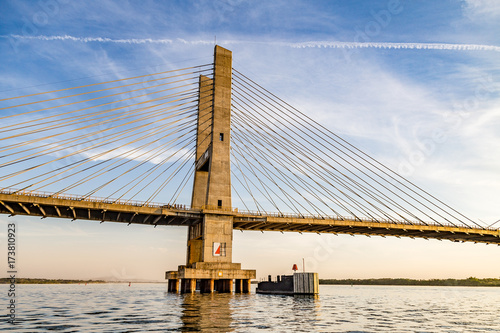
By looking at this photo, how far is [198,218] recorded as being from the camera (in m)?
57.0

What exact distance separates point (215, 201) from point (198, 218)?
149 inches

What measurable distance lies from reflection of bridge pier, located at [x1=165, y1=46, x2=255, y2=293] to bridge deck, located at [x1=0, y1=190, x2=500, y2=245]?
177 cm

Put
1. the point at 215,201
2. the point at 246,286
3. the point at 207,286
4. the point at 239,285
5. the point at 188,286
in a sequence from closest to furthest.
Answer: the point at 207,286 → the point at 215,201 → the point at 239,285 → the point at 246,286 → the point at 188,286

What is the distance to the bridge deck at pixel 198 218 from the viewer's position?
1930 inches

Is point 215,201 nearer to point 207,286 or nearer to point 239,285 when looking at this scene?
point 207,286

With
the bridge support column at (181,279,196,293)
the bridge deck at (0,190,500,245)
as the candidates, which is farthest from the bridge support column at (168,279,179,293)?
the bridge deck at (0,190,500,245)

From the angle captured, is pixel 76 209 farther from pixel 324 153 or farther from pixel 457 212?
pixel 457 212

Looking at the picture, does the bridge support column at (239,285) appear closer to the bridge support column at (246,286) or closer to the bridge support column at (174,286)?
the bridge support column at (246,286)

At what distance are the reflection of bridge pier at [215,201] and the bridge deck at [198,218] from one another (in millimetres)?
1770

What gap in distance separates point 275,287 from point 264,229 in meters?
10.5

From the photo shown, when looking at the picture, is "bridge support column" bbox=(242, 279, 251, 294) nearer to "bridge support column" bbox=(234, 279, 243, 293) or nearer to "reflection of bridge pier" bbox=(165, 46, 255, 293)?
"reflection of bridge pier" bbox=(165, 46, 255, 293)

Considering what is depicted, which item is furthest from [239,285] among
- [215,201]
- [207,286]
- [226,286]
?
[215,201]

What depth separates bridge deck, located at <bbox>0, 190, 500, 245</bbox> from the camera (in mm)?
49031

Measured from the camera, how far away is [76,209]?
52.9m
